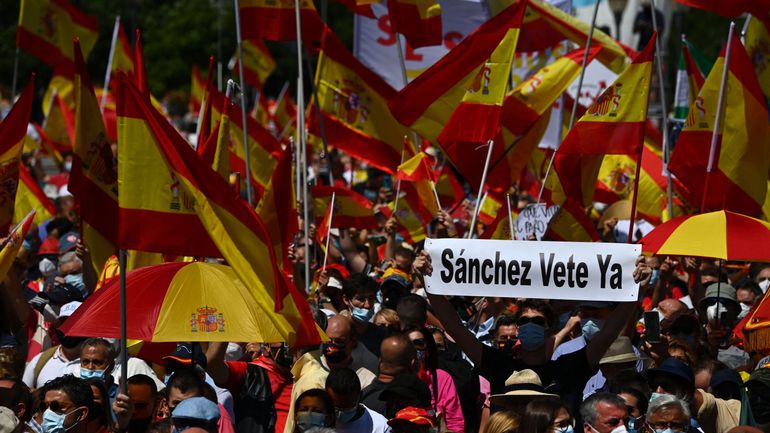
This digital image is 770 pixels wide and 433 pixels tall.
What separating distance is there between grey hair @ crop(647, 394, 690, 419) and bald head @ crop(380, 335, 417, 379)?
138 cm

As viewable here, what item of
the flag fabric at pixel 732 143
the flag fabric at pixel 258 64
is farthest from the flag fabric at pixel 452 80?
the flag fabric at pixel 258 64

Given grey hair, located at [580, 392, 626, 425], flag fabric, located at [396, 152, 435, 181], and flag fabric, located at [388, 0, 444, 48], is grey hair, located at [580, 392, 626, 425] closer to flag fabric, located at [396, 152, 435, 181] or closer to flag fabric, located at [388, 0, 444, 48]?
flag fabric, located at [396, 152, 435, 181]

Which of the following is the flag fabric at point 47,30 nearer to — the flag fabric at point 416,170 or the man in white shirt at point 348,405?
the flag fabric at point 416,170

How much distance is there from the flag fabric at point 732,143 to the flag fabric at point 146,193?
14.5 ft

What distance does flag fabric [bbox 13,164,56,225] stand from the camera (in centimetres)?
1347

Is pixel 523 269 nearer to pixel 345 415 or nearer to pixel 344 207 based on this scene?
pixel 345 415

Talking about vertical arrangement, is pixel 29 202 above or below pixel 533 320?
below

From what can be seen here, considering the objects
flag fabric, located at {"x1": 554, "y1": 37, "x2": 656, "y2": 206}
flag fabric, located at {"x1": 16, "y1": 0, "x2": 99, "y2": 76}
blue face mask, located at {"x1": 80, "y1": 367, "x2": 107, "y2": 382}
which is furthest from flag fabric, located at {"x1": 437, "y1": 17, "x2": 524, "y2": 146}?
flag fabric, located at {"x1": 16, "y1": 0, "x2": 99, "y2": 76}

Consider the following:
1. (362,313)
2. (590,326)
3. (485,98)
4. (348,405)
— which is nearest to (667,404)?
(348,405)

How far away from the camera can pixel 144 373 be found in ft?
25.9

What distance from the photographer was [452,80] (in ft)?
36.4

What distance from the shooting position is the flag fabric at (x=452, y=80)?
35.7 ft

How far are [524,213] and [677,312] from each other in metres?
2.46

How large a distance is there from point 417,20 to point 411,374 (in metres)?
6.16
